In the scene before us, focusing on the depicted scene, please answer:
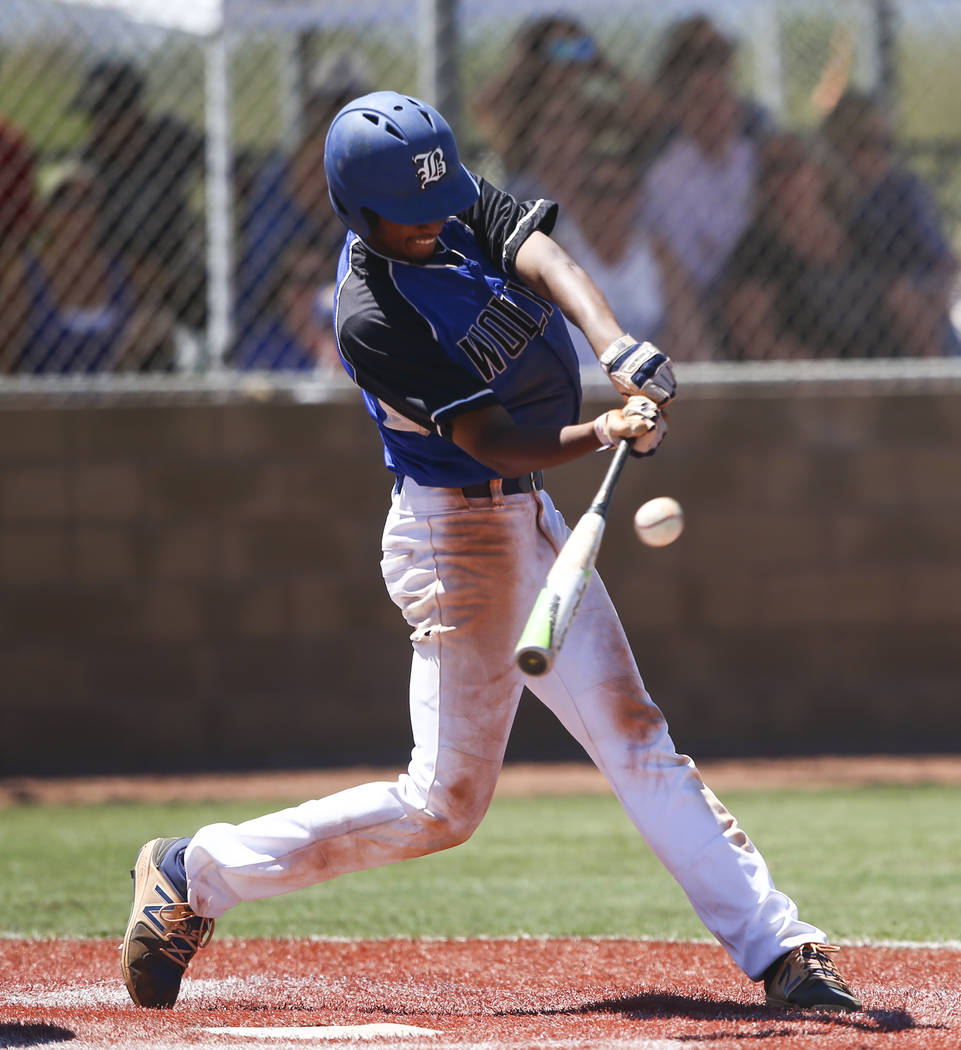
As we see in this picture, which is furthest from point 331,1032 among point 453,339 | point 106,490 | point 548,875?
point 106,490

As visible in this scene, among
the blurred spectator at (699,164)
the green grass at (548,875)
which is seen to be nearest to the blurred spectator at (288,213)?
the blurred spectator at (699,164)

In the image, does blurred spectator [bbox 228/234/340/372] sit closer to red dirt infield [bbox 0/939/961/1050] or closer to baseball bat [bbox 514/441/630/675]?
red dirt infield [bbox 0/939/961/1050]

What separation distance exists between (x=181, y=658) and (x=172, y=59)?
3053mm

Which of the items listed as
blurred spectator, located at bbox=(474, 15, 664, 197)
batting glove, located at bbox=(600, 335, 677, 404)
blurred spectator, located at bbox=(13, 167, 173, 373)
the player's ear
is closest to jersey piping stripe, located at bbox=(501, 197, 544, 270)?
the player's ear

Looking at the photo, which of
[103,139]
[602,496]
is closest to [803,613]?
[103,139]

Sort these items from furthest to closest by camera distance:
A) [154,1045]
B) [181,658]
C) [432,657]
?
Answer: [181,658] → [432,657] → [154,1045]

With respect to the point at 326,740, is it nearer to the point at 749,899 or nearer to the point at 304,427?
the point at 304,427

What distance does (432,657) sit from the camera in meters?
3.63

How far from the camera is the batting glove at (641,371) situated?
3303 mm

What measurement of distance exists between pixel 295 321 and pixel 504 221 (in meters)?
4.44

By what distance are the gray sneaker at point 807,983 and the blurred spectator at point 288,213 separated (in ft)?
16.7

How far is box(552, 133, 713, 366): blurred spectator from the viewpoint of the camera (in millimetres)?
7898

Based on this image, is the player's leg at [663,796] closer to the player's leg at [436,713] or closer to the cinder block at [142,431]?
the player's leg at [436,713]

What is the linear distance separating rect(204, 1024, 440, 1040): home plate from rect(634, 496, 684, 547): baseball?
114 centimetres
